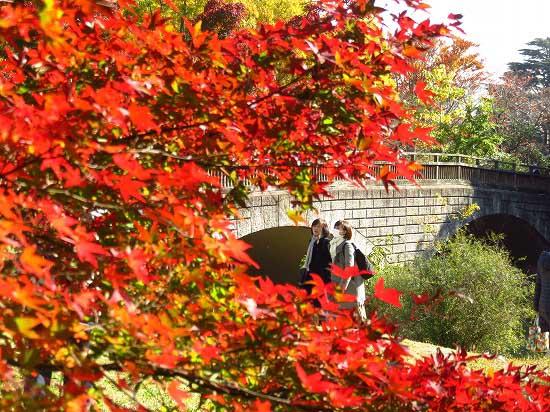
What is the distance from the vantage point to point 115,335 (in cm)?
246

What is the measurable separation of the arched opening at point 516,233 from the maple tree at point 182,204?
77.7 feet

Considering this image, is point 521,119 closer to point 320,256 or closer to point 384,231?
point 384,231

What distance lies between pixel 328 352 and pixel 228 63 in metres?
1.09

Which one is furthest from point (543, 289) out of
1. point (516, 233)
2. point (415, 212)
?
point (516, 233)

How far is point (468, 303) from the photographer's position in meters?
A: 13.4

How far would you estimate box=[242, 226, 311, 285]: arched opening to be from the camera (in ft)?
67.4

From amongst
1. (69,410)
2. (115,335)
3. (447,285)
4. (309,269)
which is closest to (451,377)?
(115,335)

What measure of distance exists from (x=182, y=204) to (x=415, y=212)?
20177 mm

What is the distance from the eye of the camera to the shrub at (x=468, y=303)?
1320 cm

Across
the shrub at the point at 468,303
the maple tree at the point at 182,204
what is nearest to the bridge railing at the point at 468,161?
the shrub at the point at 468,303

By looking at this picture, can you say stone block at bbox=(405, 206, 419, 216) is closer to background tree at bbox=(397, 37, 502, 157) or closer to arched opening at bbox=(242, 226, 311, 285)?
arched opening at bbox=(242, 226, 311, 285)

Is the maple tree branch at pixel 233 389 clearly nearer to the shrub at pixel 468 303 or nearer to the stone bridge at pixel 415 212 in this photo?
the shrub at pixel 468 303

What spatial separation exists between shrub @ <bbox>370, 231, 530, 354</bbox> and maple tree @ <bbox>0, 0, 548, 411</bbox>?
929 centimetres

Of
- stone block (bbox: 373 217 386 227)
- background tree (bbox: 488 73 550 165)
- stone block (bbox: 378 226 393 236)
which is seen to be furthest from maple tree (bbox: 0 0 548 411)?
background tree (bbox: 488 73 550 165)
